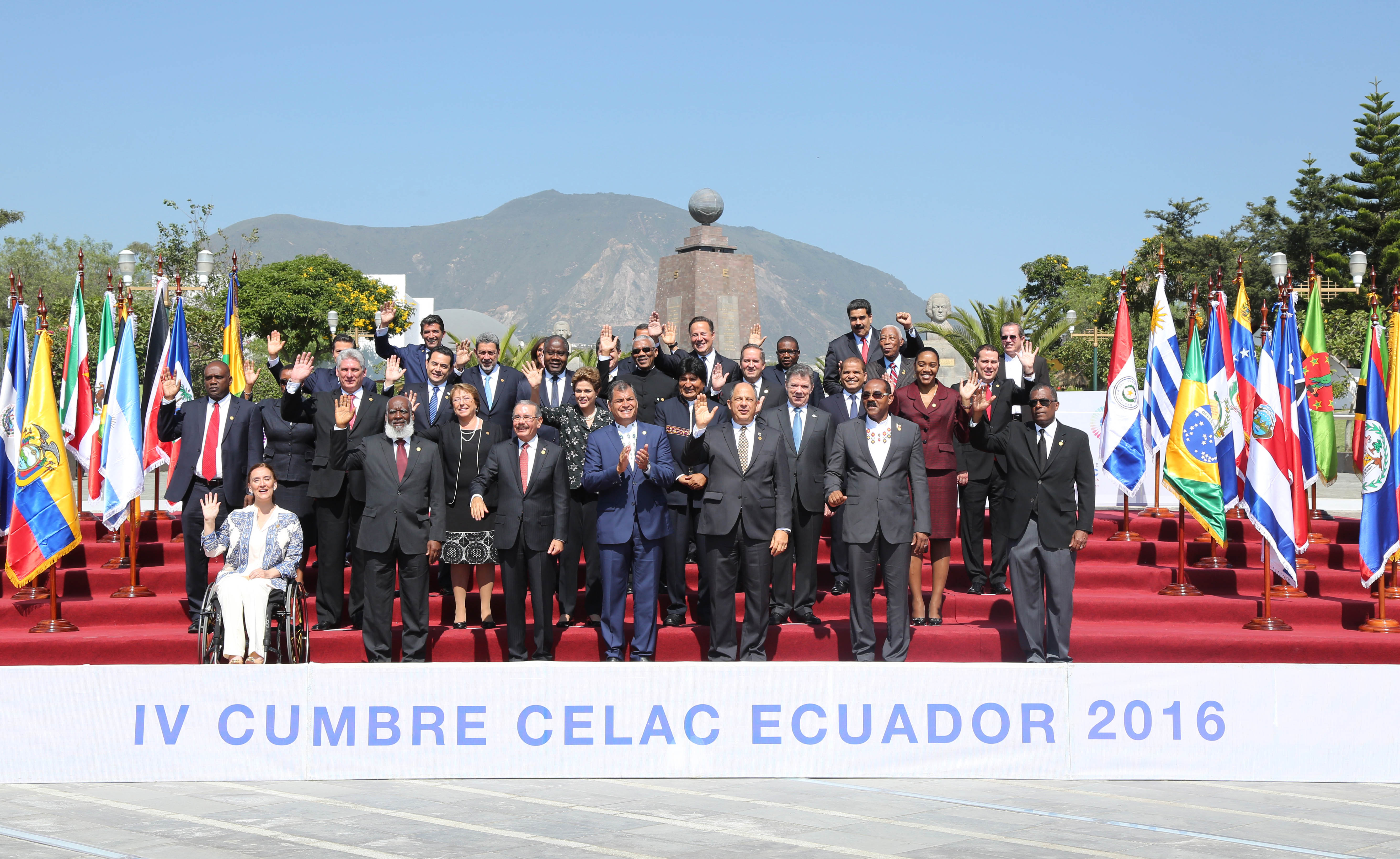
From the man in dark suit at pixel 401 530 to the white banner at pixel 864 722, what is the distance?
1313 millimetres

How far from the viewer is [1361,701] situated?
680 centimetres

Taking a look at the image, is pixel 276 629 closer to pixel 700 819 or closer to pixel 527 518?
pixel 527 518

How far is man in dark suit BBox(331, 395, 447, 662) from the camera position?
8062 millimetres

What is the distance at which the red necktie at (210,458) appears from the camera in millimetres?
8992

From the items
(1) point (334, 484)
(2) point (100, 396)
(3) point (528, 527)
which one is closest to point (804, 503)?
(3) point (528, 527)

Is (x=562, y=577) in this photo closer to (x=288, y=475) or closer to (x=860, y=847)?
(x=288, y=475)

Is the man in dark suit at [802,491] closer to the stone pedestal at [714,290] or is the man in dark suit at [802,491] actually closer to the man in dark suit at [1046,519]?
the man in dark suit at [1046,519]

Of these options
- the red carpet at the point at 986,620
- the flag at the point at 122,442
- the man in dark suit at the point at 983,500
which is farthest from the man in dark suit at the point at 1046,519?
the flag at the point at 122,442

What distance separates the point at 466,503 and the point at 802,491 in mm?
2223

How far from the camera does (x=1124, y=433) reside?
35.7 ft

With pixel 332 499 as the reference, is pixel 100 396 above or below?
above

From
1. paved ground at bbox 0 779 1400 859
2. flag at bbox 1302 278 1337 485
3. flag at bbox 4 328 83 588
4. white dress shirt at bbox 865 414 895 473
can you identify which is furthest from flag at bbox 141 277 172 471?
flag at bbox 1302 278 1337 485

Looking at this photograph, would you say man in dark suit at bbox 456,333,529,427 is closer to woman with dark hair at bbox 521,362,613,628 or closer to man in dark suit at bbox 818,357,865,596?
woman with dark hair at bbox 521,362,613,628

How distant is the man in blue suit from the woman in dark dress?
0.74 m
